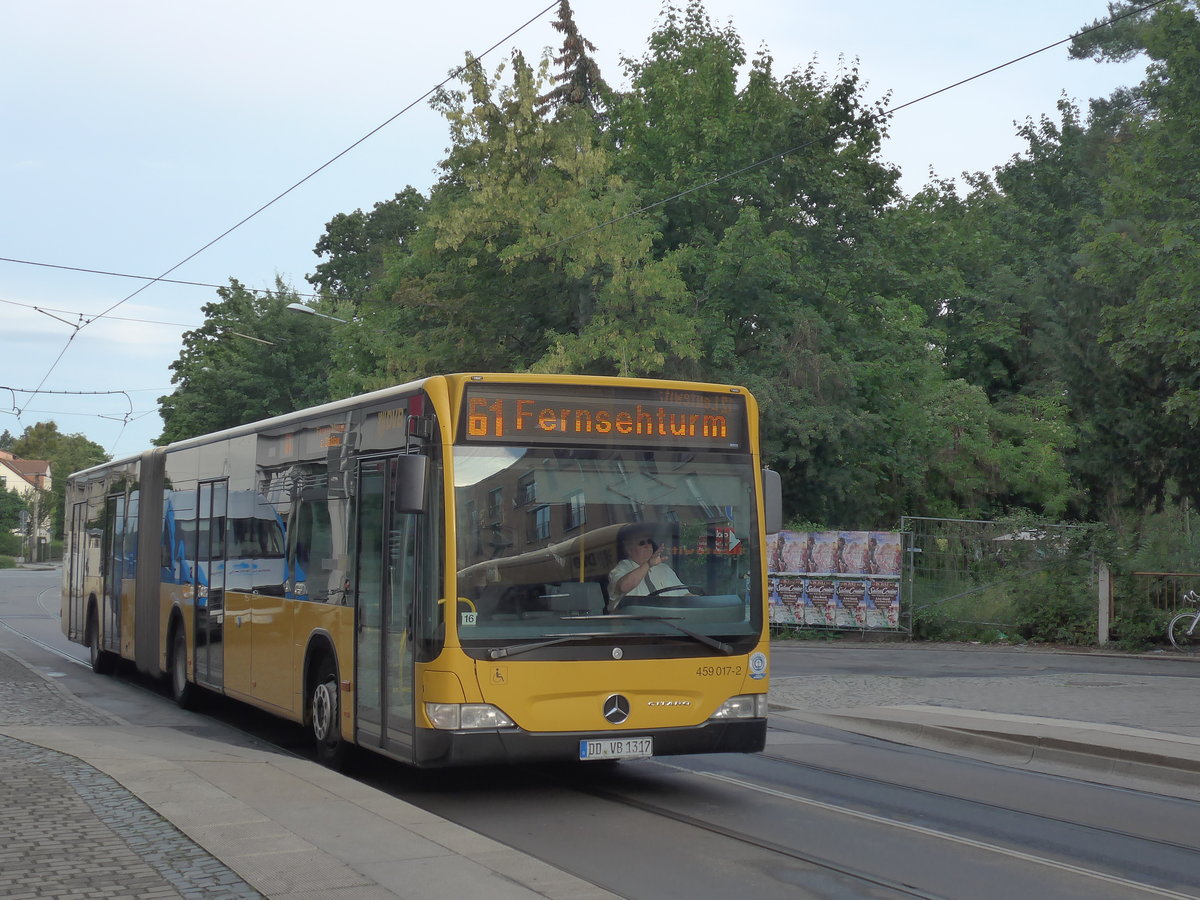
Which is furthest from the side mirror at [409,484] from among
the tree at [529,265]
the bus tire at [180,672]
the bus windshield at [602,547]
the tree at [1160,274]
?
the tree at [529,265]

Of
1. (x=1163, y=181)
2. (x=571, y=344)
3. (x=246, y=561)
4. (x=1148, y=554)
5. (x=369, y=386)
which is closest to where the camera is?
(x=246, y=561)

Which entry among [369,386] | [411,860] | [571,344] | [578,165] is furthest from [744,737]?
[369,386]

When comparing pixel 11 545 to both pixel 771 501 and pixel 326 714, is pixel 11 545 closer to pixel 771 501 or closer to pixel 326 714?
pixel 326 714

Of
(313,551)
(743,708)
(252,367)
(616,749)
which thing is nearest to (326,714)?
(313,551)

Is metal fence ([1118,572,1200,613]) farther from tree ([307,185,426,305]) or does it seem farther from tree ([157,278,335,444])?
tree ([307,185,426,305])

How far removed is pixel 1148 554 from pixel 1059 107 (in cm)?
3640

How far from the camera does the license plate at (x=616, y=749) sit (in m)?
9.29

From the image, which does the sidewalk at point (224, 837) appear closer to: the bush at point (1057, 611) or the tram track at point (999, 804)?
the tram track at point (999, 804)

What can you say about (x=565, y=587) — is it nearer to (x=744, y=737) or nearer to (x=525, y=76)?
(x=744, y=737)

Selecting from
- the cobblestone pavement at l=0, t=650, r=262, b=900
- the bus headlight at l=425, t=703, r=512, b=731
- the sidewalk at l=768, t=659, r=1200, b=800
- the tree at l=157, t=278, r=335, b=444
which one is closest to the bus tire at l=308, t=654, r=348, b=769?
the cobblestone pavement at l=0, t=650, r=262, b=900

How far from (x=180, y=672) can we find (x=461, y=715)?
8260 millimetres

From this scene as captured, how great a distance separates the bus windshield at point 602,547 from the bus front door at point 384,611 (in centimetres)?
56

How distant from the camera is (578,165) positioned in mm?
32094

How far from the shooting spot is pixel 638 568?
9.45 meters
